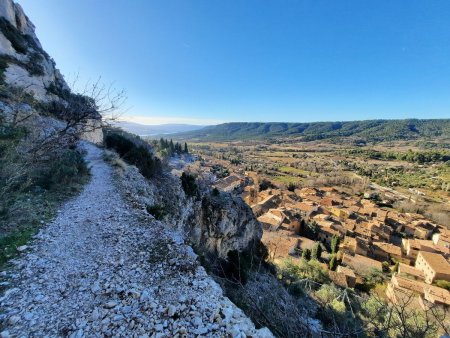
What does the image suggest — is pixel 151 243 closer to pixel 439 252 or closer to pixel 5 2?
pixel 5 2

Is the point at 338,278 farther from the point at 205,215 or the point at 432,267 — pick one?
the point at 205,215

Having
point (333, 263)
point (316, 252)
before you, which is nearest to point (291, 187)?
point (316, 252)

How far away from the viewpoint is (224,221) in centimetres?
1476

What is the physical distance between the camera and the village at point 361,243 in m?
21.1

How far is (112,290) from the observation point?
146 inches

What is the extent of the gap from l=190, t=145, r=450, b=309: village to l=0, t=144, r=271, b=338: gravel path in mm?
10048

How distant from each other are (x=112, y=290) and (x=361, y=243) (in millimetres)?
33649

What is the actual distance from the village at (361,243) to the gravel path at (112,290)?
33.0 feet

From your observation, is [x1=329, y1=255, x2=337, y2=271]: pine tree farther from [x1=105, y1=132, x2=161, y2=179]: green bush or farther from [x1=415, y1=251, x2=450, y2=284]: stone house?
[x1=105, y1=132, x2=161, y2=179]: green bush

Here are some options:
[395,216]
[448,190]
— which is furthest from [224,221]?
[448,190]

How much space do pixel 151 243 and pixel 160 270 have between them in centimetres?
105

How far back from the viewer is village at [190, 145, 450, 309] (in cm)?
2109

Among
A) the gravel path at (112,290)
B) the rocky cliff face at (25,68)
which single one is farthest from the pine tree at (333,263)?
the rocky cliff face at (25,68)

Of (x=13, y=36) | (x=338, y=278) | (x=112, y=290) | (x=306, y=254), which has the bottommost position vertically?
(x=306, y=254)
